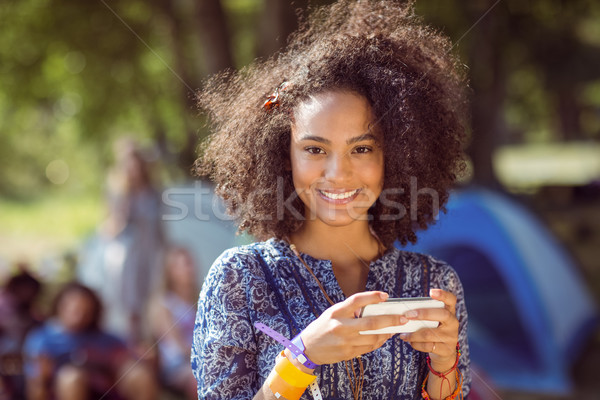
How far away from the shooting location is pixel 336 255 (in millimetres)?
1542

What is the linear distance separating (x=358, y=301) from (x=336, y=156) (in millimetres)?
386

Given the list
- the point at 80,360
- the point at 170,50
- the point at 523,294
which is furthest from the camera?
the point at 170,50

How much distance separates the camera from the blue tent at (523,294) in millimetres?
4500

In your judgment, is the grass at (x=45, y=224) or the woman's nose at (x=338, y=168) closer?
the woman's nose at (x=338, y=168)

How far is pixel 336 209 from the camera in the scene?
4.79 feet

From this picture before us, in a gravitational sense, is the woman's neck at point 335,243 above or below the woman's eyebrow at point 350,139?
below

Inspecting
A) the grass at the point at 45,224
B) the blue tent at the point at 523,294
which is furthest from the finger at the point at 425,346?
the grass at the point at 45,224

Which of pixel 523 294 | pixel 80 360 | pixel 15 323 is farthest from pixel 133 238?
pixel 523 294

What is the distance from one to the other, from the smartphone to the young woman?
0.01 m

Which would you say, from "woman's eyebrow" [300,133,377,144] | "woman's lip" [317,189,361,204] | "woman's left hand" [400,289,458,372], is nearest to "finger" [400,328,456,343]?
"woman's left hand" [400,289,458,372]

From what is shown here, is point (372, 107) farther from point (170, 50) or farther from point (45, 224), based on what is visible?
point (45, 224)

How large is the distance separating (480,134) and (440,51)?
6.52 meters

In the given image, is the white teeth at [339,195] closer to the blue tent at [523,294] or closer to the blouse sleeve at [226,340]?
the blouse sleeve at [226,340]

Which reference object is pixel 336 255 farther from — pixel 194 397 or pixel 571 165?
pixel 571 165
